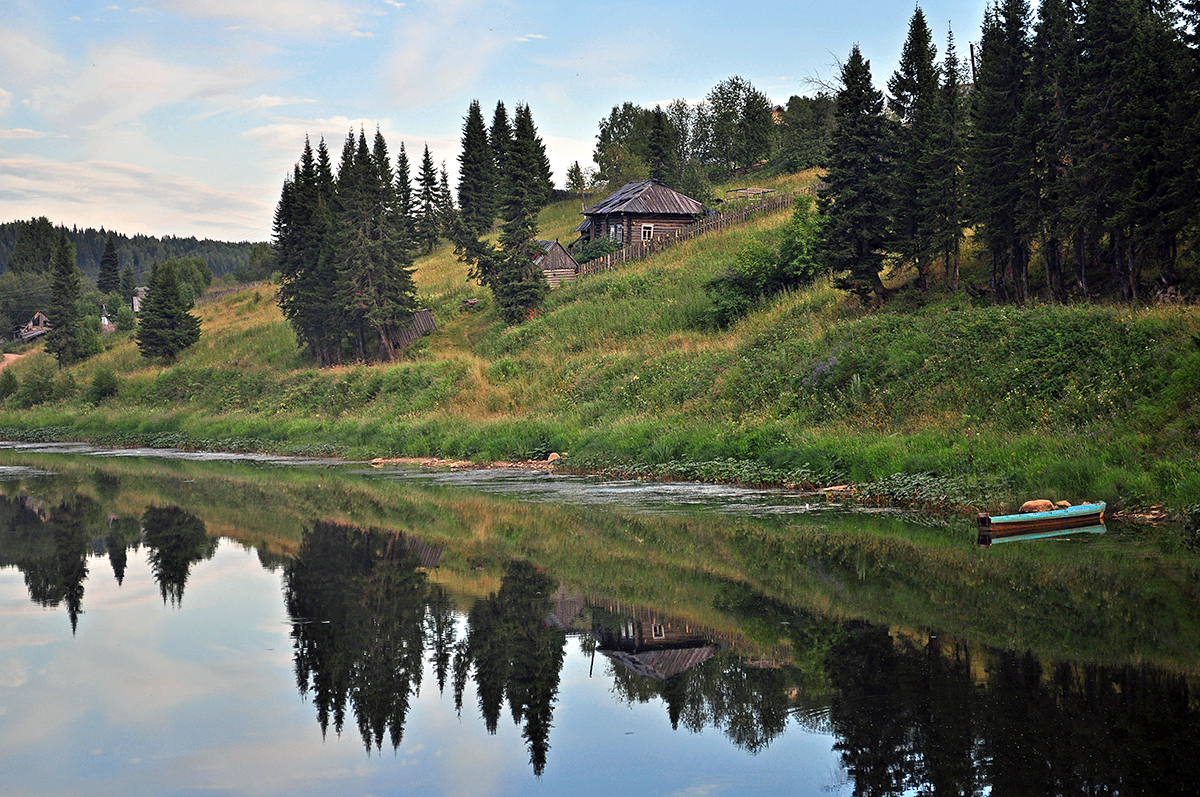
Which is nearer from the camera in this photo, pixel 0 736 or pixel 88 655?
pixel 0 736

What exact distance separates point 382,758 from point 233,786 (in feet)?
3.25

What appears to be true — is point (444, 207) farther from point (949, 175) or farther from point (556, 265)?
point (949, 175)

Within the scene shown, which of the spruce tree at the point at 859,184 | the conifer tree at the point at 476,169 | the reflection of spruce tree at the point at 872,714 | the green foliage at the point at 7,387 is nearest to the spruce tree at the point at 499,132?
the conifer tree at the point at 476,169

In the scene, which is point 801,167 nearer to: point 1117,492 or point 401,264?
point 401,264

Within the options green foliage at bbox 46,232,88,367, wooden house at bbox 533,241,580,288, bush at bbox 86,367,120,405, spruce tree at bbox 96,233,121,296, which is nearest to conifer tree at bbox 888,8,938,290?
wooden house at bbox 533,241,580,288

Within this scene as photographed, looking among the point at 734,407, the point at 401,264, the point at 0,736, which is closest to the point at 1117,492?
the point at 734,407

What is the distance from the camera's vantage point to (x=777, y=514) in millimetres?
17547

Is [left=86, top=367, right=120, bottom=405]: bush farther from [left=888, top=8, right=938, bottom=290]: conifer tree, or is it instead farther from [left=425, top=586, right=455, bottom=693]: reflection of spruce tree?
[left=425, top=586, right=455, bottom=693]: reflection of spruce tree

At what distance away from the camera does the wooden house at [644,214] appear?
2596 inches

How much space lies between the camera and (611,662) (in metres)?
9.20

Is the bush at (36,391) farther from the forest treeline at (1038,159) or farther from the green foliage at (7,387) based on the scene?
the forest treeline at (1038,159)

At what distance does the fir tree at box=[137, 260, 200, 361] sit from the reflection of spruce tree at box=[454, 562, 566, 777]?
6587 centimetres

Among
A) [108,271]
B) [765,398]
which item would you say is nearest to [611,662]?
[765,398]

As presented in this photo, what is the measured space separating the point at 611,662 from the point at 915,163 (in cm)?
2642
